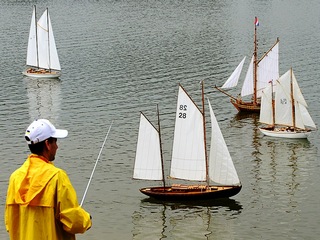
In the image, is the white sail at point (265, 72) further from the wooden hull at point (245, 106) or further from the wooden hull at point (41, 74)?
the wooden hull at point (41, 74)

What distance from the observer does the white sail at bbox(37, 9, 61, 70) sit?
82.2 meters

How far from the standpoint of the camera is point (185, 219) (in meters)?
36.7

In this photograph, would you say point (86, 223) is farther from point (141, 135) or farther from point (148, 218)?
point (141, 135)

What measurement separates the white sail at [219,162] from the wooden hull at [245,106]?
2168cm

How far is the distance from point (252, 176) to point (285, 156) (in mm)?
6382

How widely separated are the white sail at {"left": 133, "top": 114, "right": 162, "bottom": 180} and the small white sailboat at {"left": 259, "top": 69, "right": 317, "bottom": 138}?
634 inches

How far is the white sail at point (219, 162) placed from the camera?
40031 millimetres

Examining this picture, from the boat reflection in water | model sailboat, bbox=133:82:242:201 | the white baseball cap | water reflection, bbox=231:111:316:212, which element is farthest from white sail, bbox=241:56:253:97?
the white baseball cap

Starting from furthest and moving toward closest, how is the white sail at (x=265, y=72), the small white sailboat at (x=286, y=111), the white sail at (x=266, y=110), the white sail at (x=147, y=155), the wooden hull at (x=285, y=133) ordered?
the white sail at (x=265, y=72) < the white sail at (x=266, y=110) < the small white sailboat at (x=286, y=111) < the wooden hull at (x=285, y=133) < the white sail at (x=147, y=155)

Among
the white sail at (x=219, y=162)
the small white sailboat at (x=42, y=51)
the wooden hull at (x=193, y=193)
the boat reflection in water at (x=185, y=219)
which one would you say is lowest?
the boat reflection in water at (x=185, y=219)

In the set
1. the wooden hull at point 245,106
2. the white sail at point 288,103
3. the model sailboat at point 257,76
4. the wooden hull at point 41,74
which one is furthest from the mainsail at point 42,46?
the white sail at point 288,103

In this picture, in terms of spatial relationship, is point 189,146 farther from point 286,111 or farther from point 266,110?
point 266,110

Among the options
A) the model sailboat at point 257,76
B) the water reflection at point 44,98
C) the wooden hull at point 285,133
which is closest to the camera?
the wooden hull at point 285,133

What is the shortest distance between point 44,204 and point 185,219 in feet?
94.4
